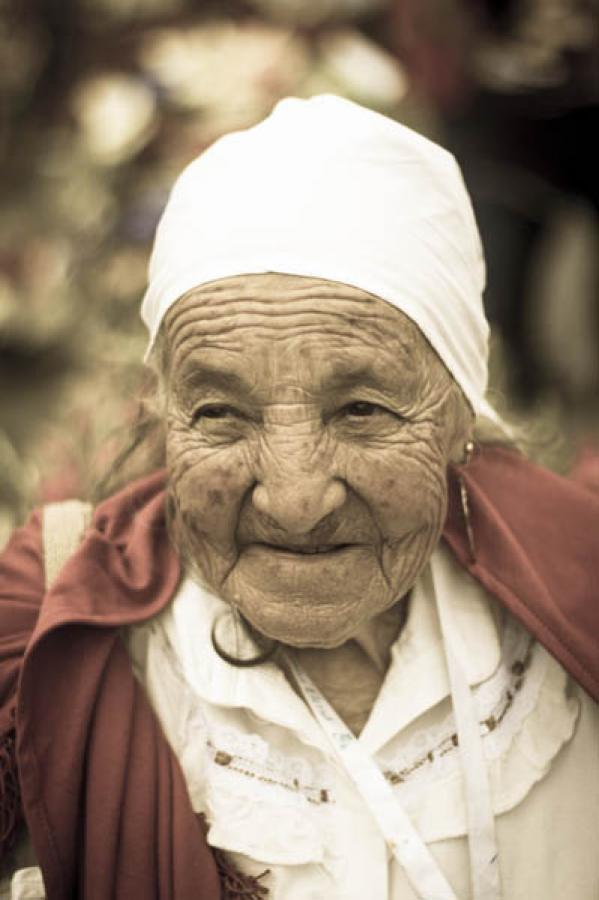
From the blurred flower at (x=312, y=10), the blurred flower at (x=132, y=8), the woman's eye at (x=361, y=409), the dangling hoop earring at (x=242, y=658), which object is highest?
the blurred flower at (x=312, y=10)

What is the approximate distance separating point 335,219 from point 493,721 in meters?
0.83

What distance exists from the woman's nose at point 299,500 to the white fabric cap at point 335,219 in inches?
10.9

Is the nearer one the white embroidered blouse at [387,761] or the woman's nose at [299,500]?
the woman's nose at [299,500]

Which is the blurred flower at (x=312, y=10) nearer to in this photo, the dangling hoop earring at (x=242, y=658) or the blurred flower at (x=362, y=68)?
the blurred flower at (x=362, y=68)

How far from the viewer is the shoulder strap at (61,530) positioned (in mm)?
1576

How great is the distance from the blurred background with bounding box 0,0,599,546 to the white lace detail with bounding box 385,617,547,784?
690 mm

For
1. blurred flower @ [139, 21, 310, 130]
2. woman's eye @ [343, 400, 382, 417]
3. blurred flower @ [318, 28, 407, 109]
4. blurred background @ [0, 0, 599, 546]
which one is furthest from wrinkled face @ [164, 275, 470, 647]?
blurred flower @ [139, 21, 310, 130]

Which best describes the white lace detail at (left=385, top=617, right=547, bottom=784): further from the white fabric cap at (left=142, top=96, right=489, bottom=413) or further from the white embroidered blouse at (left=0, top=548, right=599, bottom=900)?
the white fabric cap at (left=142, top=96, right=489, bottom=413)

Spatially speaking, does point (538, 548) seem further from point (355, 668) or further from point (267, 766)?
point (267, 766)

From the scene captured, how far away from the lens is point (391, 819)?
139 centimetres

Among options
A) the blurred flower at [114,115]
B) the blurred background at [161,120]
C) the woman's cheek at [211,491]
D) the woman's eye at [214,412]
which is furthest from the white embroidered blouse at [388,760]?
the blurred flower at [114,115]

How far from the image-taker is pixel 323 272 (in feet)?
4.19

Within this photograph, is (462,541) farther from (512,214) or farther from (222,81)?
(512,214)

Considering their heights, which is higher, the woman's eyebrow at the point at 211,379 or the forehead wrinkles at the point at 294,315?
the forehead wrinkles at the point at 294,315
